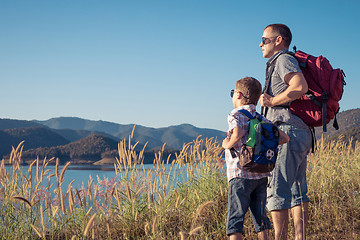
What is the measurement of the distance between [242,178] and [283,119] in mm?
614

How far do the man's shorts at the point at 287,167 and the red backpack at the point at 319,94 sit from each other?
132 mm

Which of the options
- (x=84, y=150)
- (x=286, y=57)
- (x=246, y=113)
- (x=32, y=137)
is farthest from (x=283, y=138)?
(x=32, y=137)

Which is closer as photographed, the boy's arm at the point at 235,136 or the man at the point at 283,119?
the boy's arm at the point at 235,136

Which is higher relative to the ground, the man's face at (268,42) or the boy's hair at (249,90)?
the man's face at (268,42)

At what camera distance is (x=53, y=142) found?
94.4m

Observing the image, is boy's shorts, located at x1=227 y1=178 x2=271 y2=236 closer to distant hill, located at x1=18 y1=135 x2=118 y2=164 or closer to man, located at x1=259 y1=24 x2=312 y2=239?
man, located at x1=259 y1=24 x2=312 y2=239

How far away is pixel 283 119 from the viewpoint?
2.25 meters

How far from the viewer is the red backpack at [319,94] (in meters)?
2.20

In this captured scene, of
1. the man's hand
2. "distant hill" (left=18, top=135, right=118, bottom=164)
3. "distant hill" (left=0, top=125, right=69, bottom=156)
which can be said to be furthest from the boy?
"distant hill" (left=0, top=125, right=69, bottom=156)

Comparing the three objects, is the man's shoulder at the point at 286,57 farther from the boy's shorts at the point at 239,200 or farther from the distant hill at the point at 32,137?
the distant hill at the point at 32,137

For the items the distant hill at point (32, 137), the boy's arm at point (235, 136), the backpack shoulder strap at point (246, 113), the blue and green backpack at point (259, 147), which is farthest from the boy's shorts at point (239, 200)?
the distant hill at point (32, 137)

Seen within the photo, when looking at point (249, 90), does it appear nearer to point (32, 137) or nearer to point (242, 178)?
point (242, 178)

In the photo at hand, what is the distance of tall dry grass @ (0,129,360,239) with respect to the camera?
8.64 feet

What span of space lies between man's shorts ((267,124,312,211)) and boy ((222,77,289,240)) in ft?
0.47
